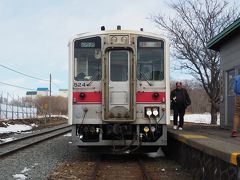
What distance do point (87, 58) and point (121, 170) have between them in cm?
291

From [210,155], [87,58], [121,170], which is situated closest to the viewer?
[210,155]

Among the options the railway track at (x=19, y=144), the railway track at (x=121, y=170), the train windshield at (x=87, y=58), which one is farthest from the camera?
the railway track at (x=19, y=144)

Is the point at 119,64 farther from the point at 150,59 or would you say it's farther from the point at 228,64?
the point at 228,64

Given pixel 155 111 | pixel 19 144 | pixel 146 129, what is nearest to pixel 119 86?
pixel 155 111

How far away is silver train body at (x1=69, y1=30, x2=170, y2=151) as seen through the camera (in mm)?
9531

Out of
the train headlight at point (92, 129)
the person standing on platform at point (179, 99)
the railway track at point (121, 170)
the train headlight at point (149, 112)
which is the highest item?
the person standing on platform at point (179, 99)

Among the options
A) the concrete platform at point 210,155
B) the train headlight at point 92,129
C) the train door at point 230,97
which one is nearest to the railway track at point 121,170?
the train headlight at point 92,129

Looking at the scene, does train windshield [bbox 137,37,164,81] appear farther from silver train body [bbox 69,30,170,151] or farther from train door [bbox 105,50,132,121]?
train door [bbox 105,50,132,121]

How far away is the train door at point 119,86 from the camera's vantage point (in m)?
9.48

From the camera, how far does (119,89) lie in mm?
9555

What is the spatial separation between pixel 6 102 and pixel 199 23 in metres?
30.4

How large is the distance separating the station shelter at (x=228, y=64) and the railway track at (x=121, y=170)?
467 cm

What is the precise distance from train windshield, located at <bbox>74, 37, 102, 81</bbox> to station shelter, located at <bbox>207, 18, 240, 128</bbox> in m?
5.23

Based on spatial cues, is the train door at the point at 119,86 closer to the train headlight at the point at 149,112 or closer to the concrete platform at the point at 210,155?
the train headlight at the point at 149,112
